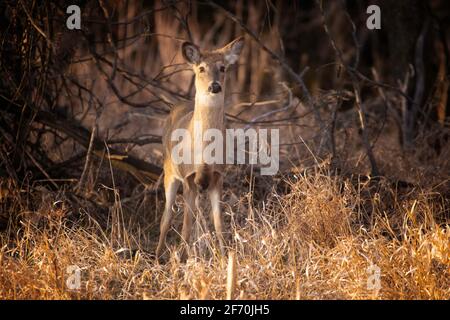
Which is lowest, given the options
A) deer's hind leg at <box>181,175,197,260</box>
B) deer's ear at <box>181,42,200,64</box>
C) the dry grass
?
the dry grass

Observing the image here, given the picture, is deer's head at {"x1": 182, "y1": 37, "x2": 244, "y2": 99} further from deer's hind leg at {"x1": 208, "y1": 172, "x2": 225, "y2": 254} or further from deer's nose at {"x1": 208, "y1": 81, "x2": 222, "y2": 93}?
deer's hind leg at {"x1": 208, "y1": 172, "x2": 225, "y2": 254}

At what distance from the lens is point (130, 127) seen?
9750 millimetres

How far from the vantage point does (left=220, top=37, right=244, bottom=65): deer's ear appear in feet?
20.5

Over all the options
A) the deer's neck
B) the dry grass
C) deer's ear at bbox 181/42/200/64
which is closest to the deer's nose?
the deer's neck

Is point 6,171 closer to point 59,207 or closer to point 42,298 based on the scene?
point 59,207

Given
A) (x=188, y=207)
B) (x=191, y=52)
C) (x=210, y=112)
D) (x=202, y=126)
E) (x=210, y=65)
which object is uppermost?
(x=191, y=52)

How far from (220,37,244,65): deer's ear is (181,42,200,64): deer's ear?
0.77 feet

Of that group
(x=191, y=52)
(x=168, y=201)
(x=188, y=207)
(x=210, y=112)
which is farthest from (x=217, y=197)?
(x=191, y=52)

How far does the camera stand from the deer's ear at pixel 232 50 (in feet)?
20.5

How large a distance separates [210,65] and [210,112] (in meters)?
0.39

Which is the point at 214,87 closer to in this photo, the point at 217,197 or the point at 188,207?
the point at 217,197

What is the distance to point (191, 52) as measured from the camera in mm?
6234

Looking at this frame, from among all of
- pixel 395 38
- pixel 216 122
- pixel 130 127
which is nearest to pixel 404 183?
pixel 216 122

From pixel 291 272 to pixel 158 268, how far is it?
955 mm
